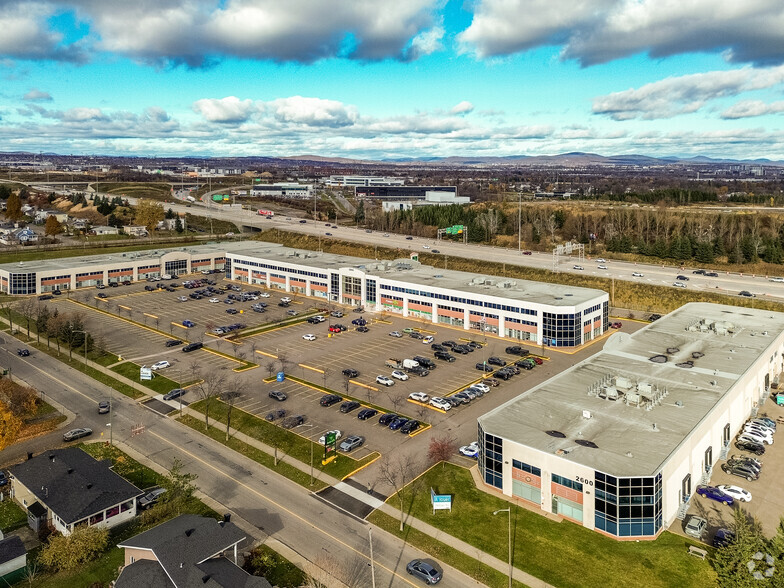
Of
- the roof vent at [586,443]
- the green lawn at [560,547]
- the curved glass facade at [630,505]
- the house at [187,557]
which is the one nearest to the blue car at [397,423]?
the green lawn at [560,547]

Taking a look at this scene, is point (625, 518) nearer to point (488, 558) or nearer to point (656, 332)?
point (488, 558)

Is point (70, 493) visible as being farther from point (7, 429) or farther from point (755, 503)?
point (755, 503)

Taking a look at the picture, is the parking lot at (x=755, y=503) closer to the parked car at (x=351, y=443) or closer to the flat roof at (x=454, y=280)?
the parked car at (x=351, y=443)

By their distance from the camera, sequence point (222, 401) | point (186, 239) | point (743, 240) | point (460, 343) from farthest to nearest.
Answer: point (186, 239)
point (743, 240)
point (460, 343)
point (222, 401)

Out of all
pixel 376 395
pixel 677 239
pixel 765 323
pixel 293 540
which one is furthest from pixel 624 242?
pixel 293 540

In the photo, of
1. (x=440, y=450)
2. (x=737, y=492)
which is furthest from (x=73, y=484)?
(x=737, y=492)
